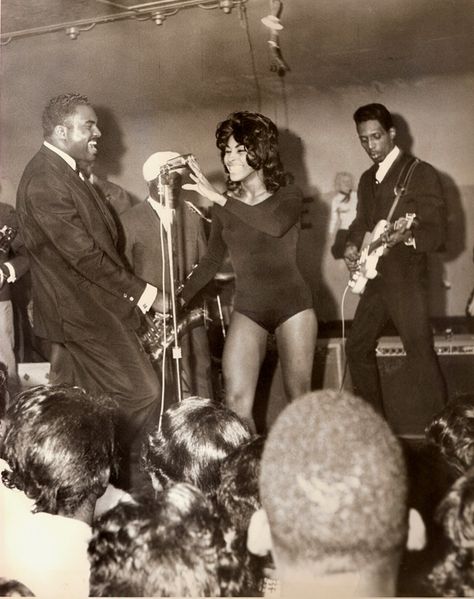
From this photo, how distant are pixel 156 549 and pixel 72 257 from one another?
4.50 feet

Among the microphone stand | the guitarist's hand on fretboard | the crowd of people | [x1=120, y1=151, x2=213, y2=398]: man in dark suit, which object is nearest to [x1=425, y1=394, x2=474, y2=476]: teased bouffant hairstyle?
the crowd of people

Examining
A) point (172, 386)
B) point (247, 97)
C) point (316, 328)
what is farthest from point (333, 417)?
point (247, 97)

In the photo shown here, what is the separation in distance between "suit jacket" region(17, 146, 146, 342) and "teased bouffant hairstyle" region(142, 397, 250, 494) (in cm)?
44

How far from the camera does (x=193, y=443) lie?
273 cm

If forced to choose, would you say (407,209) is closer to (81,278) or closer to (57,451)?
(81,278)

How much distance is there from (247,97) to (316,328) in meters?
0.97

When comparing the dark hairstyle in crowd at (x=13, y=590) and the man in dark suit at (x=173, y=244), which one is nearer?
the dark hairstyle in crowd at (x=13, y=590)

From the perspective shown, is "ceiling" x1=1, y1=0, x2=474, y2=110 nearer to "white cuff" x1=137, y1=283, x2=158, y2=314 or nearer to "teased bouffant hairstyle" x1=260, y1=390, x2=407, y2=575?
"white cuff" x1=137, y1=283, x2=158, y2=314

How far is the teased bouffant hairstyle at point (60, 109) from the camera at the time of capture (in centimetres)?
311

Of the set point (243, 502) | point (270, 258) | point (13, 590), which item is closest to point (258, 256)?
point (270, 258)

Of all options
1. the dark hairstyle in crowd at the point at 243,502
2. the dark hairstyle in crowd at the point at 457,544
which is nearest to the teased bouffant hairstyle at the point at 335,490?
the dark hairstyle in crowd at the point at 243,502

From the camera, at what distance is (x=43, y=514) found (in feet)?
8.52

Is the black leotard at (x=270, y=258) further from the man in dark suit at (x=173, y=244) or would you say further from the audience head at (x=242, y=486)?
the audience head at (x=242, y=486)

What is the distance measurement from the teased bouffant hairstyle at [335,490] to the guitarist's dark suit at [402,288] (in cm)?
88
